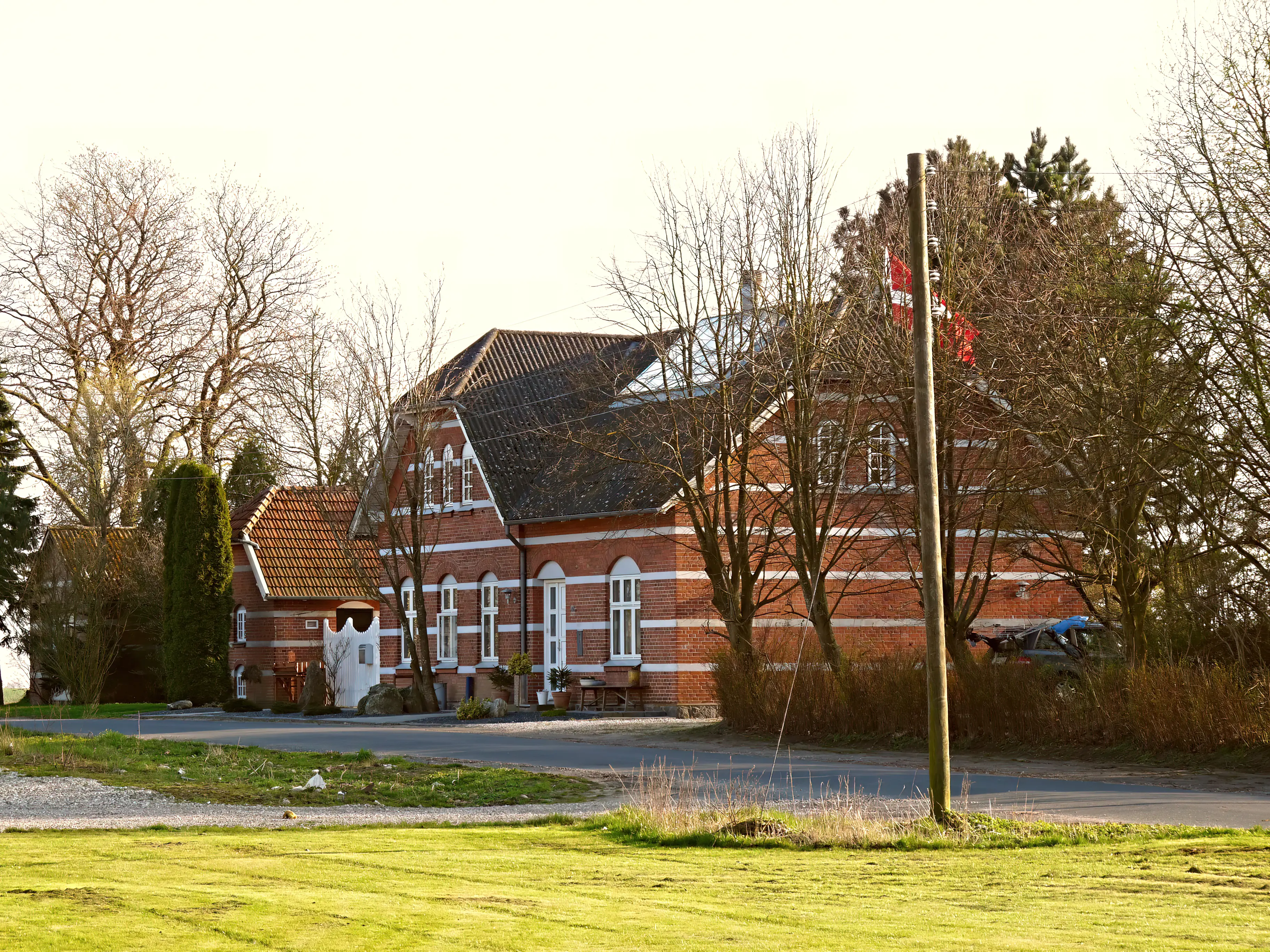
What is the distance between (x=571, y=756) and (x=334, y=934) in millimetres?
15913

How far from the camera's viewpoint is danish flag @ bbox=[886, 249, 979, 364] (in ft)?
50.2

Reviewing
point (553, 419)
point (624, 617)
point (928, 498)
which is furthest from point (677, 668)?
point (928, 498)

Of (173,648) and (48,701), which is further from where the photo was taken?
(48,701)

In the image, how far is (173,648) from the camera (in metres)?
46.3

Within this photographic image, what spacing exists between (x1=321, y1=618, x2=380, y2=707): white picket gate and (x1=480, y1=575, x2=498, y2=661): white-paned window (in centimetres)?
589

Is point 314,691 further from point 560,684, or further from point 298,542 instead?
point 298,542

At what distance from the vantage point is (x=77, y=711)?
42562 millimetres

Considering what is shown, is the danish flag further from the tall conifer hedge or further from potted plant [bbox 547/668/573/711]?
the tall conifer hedge

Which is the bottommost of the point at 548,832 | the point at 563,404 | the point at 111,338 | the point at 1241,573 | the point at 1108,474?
the point at 548,832

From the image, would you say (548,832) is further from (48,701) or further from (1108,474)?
(48,701)

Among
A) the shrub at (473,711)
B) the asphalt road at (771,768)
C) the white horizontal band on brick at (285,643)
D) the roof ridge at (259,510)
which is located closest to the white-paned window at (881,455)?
the asphalt road at (771,768)

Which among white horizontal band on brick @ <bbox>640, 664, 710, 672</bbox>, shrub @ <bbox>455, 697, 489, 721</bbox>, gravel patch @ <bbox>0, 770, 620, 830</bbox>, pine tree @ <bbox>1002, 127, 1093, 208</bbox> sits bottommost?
gravel patch @ <bbox>0, 770, 620, 830</bbox>

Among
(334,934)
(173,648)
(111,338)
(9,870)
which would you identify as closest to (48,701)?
(173,648)

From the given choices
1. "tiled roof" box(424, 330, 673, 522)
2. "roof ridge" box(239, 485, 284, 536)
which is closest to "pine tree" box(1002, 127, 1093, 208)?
"tiled roof" box(424, 330, 673, 522)
